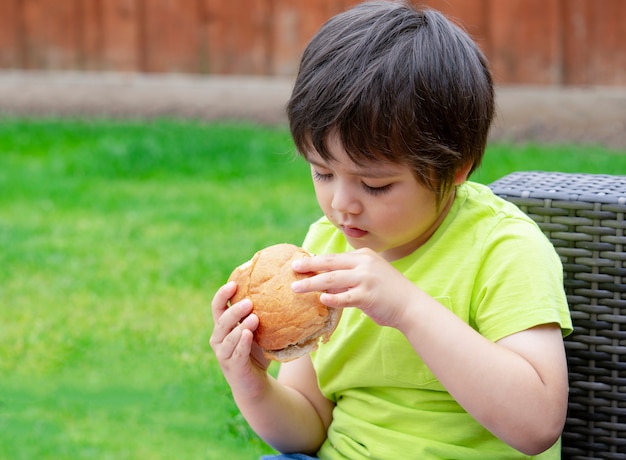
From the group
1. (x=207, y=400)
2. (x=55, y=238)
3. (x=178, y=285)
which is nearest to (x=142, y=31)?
(x=55, y=238)

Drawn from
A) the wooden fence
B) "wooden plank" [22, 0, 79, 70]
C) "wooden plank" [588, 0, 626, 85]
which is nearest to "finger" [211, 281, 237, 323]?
the wooden fence

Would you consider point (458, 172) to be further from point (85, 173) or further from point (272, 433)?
point (85, 173)

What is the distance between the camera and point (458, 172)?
76.6 inches

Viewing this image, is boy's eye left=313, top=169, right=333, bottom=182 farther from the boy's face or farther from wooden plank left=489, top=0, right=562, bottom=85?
wooden plank left=489, top=0, right=562, bottom=85

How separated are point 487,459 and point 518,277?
0.35 m

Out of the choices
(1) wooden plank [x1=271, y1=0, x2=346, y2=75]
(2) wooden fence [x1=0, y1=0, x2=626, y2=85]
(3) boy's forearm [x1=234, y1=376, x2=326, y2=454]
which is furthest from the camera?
(1) wooden plank [x1=271, y1=0, x2=346, y2=75]

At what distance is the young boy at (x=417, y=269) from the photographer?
1.77 meters

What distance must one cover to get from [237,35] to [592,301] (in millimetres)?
6205

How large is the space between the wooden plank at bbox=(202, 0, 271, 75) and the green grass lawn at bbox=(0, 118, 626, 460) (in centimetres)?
57

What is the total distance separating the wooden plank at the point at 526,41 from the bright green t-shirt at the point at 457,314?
559 centimetres

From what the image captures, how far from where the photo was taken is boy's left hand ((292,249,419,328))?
5.73 feet

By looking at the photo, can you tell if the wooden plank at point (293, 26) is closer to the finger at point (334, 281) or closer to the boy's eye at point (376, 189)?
the boy's eye at point (376, 189)

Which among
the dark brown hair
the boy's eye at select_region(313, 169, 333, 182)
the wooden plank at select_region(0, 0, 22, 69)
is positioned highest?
the dark brown hair

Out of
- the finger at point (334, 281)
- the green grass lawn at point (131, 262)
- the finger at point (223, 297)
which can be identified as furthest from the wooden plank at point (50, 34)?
the finger at point (334, 281)
